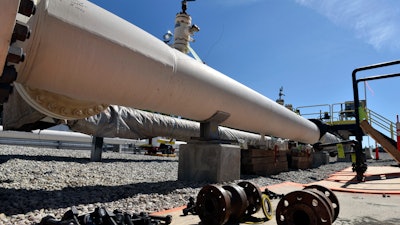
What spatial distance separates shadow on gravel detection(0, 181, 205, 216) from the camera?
9.91 feet

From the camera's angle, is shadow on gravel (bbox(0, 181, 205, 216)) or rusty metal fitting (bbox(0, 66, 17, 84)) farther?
shadow on gravel (bbox(0, 181, 205, 216))

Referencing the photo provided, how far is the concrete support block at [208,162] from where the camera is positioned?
534 centimetres

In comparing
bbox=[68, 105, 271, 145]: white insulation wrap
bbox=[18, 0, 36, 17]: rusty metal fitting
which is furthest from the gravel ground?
bbox=[68, 105, 271, 145]: white insulation wrap

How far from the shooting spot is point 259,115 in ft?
22.3

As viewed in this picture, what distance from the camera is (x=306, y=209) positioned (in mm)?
2537

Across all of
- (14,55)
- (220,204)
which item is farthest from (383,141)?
(14,55)

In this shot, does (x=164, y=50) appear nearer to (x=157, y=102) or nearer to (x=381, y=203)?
(x=157, y=102)

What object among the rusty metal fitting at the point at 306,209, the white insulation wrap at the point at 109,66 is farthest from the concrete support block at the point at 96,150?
the rusty metal fitting at the point at 306,209

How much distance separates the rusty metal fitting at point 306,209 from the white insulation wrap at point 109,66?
2443mm

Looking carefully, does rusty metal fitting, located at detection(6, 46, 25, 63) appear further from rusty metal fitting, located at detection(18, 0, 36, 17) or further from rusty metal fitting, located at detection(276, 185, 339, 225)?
rusty metal fitting, located at detection(276, 185, 339, 225)

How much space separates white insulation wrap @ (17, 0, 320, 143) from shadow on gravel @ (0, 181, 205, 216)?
4.20ft

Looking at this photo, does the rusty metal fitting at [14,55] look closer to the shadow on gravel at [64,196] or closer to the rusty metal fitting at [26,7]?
the rusty metal fitting at [26,7]

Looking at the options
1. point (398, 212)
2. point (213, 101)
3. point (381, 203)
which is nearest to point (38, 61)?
point (213, 101)

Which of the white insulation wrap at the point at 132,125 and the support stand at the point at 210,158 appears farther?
the white insulation wrap at the point at 132,125
